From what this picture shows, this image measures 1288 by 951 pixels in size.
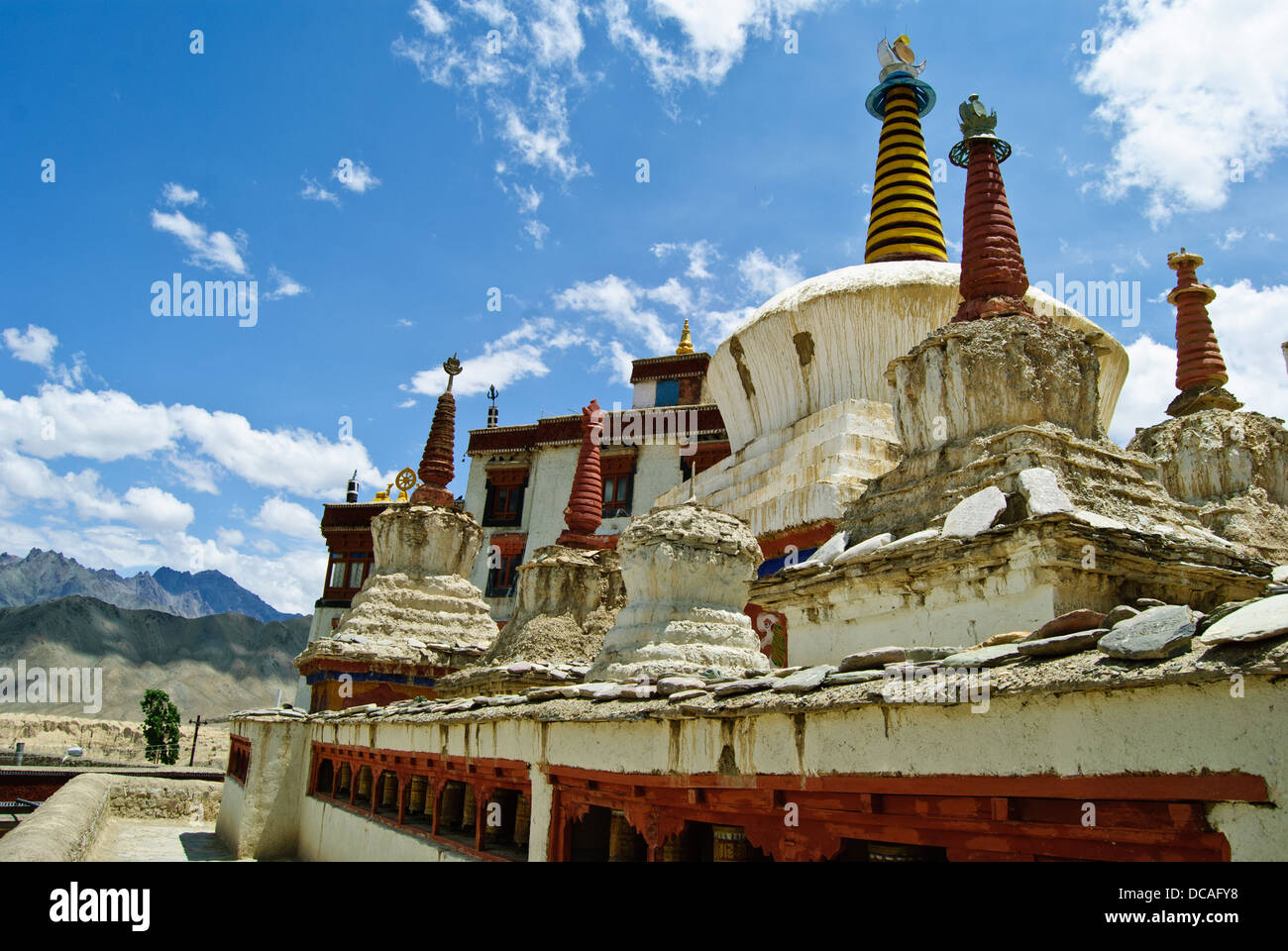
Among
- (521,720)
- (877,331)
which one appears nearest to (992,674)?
(521,720)

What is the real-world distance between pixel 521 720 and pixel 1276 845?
5579 millimetres

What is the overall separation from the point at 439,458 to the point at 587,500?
6219mm

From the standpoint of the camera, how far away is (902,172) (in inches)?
851

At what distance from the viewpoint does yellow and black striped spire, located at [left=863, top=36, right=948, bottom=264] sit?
2023cm

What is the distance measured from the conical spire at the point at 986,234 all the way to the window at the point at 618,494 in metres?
22.1

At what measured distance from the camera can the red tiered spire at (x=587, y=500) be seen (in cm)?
1723

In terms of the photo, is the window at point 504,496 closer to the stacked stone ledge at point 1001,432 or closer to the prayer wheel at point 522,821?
the stacked stone ledge at point 1001,432

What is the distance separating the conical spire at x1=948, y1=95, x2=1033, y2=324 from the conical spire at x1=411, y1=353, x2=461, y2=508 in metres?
14.1

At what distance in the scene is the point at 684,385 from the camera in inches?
1428

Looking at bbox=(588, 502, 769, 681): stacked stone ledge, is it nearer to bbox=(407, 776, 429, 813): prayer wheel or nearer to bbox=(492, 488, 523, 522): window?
bbox=(407, 776, 429, 813): prayer wheel
